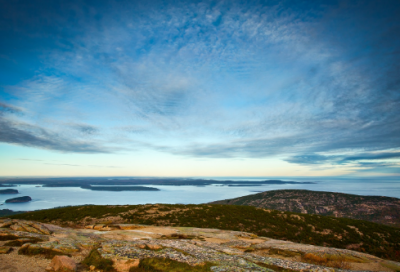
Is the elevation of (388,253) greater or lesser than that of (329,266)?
lesser

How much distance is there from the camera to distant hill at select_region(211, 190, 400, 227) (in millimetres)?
82275

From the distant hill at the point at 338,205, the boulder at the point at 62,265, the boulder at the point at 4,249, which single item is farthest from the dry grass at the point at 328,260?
the distant hill at the point at 338,205

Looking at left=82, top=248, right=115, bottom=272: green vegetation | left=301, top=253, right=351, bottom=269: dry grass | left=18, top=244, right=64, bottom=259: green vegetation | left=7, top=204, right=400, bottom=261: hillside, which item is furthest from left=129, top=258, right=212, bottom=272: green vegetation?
left=7, top=204, right=400, bottom=261: hillside

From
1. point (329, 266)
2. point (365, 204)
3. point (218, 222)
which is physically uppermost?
point (329, 266)

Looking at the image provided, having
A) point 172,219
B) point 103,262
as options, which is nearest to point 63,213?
point 172,219

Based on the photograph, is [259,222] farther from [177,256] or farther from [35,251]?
[35,251]

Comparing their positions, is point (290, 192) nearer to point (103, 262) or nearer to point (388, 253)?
point (388, 253)

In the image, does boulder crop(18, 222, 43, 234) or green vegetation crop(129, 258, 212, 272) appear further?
boulder crop(18, 222, 43, 234)

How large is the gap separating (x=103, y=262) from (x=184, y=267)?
569 centimetres

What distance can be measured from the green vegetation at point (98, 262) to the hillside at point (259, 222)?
21753 millimetres

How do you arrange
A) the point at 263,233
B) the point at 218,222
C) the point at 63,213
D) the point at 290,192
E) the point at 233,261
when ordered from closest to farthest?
1. the point at 233,261
2. the point at 263,233
3. the point at 218,222
4. the point at 63,213
5. the point at 290,192

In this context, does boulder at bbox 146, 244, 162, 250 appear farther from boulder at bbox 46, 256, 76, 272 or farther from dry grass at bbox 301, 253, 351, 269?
dry grass at bbox 301, 253, 351, 269

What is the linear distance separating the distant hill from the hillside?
61.2 m

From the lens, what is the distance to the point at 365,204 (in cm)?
9362
